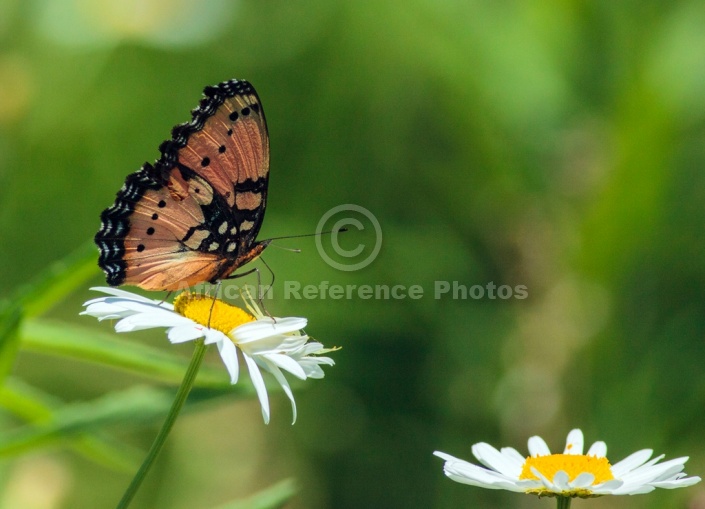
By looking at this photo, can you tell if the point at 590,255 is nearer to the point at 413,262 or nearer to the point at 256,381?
the point at 413,262

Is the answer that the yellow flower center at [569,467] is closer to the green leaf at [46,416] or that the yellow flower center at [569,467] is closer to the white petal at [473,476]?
the white petal at [473,476]

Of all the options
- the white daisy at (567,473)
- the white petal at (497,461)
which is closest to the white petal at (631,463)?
the white daisy at (567,473)

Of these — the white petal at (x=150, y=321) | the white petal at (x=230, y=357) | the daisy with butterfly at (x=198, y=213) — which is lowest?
the white petal at (x=230, y=357)

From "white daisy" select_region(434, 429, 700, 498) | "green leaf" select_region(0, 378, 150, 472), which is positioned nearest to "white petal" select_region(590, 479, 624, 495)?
"white daisy" select_region(434, 429, 700, 498)

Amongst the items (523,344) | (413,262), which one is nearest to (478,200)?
(413,262)

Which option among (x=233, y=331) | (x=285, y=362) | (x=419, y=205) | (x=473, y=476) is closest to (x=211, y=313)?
(x=233, y=331)

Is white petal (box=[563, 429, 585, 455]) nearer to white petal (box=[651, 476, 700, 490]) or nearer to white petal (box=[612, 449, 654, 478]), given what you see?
white petal (box=[612, 449, 654, 478])
